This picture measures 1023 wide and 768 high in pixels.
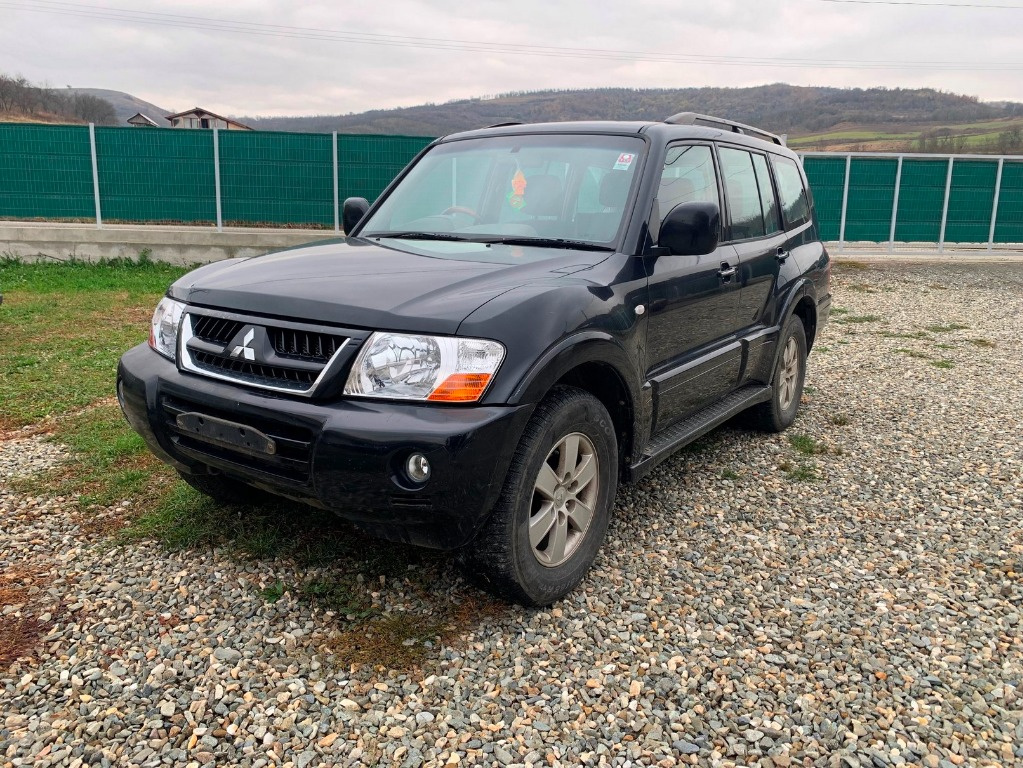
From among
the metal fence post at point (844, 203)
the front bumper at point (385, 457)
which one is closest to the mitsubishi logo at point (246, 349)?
the front bumper at point (385, 457)

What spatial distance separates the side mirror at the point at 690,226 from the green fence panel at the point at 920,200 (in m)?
15.9

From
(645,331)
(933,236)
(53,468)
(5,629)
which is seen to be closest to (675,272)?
(645,331)

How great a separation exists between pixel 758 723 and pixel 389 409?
1540 millimetres

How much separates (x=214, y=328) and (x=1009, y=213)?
1961cm

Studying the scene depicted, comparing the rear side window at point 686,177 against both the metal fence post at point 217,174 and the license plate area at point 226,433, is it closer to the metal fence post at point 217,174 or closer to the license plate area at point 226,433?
the license plate area at point 226,433

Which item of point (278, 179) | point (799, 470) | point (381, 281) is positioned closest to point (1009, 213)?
point (278, 179)

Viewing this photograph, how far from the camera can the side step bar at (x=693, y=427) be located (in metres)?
3.56

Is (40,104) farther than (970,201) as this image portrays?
Yes

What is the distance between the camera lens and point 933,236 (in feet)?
57.7

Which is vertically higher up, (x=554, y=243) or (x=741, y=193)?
(x=741, y=193)

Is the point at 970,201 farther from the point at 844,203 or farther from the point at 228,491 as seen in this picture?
the point at 228,491

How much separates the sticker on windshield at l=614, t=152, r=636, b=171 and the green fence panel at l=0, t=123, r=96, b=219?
13621mm

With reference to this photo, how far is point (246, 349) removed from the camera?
2.81m

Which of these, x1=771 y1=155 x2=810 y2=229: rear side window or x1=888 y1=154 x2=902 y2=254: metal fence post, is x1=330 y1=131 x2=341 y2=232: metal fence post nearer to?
x1=771 y1=155 x2=810 y2=229: rear side window
